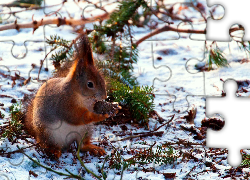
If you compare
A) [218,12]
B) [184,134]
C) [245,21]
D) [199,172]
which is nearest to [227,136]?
[199,172]

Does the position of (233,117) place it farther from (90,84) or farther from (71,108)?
(71,108)

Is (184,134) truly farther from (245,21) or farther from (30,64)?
(30,64)

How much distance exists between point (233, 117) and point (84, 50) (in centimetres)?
154

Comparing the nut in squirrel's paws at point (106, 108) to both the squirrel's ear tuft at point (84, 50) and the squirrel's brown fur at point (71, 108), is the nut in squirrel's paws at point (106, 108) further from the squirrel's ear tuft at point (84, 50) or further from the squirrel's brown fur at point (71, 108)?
the squirrel's ear tuft at point (84, 50)

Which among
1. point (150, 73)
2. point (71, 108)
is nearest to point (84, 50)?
point (71, 108)

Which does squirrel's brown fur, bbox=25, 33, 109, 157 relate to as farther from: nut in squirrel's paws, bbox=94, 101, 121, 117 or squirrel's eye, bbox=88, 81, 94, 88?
nut in squirrel's paws, bbox=94, 101, 121, 117

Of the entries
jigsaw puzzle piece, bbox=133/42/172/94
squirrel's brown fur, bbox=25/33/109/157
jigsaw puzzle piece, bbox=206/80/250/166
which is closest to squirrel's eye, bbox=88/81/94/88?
squirrel's brown fur, bbox=25/33/109/157

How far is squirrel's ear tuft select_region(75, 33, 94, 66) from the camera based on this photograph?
319cm

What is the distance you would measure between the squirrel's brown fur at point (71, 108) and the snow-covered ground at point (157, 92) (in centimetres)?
20

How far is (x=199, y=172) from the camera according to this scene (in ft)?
10.4

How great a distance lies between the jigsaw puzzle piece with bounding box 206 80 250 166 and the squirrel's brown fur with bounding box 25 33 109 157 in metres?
1.11

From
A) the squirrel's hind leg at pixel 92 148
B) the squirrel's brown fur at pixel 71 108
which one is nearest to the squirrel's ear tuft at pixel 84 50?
the squirrel's brown fur at pixel 71 108

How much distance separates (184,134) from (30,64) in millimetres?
2665

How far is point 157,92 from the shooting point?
4828mm
